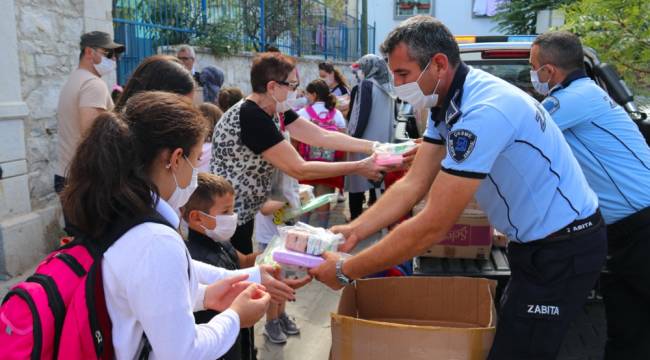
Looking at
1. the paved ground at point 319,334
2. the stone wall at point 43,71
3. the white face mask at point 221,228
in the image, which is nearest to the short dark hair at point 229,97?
the stone wall at point 43,71

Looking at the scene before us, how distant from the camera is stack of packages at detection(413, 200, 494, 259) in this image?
342cm

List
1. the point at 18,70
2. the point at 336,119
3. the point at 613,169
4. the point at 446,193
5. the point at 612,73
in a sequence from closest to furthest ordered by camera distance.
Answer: the point at 446,193 < the point at 613,169 < the point at 612,73 < the point at 18,70 < the point at 336,119

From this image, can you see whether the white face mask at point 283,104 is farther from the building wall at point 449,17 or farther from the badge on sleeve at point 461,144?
the building wall at point 449,17

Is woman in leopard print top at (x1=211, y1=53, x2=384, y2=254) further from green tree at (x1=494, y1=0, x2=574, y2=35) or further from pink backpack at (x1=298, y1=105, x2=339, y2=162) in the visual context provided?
green tree at (x1=494, y1=0, x2=574, y2=35)

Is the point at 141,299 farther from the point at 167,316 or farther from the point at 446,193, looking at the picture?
the point at 446,193

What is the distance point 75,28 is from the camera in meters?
5.65

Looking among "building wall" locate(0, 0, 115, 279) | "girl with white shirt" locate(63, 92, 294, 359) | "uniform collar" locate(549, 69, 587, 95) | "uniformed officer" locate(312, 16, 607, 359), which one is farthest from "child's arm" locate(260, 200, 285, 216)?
"building wall" locate(0, 0, 115, 279)

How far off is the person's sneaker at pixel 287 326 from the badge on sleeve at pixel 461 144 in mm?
2447

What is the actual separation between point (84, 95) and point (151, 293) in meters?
3.57

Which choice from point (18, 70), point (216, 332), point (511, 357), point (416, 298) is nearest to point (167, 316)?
point (216, 332)

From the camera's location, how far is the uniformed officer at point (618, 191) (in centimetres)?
284

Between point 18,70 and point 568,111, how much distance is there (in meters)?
4.45

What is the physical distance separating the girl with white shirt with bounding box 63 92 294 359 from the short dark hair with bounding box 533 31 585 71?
2286 mm

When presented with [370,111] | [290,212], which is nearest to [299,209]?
[290,212]
